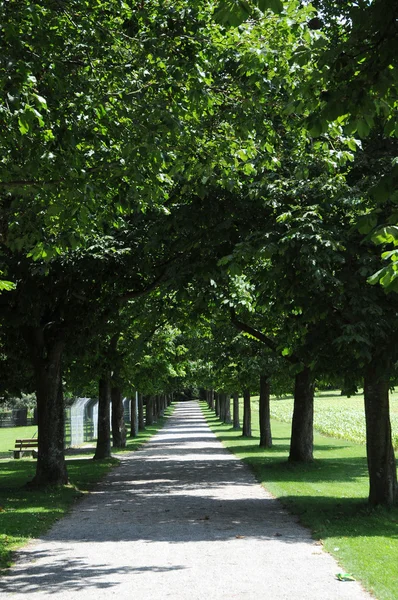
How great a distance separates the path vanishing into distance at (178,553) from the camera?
7344 mm

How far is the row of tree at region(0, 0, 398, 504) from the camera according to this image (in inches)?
283

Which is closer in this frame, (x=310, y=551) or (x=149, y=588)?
(x=149, y=588)

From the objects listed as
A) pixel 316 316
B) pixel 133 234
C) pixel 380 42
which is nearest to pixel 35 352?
pixel 133 234

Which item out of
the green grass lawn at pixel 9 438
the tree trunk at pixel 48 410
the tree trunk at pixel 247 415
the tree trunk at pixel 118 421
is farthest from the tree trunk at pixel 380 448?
the tree trunk at pixel 247 415

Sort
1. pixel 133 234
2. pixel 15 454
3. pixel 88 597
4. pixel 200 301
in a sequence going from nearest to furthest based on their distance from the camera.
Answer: pixel 88 597 < pixel 200 301 < pixel 133 234 < pixel 15 454

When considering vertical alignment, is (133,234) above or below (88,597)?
above

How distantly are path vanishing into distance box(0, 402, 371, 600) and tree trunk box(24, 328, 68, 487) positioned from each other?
4.27ft

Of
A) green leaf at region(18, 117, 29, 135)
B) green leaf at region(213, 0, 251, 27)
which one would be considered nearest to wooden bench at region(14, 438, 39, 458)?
green leaf at region(18, 117, 29, 135)

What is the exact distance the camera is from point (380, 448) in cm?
1236

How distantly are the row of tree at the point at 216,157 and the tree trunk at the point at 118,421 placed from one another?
1701 cm

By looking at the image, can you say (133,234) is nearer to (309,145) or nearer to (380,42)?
(309,145)

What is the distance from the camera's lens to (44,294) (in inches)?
634

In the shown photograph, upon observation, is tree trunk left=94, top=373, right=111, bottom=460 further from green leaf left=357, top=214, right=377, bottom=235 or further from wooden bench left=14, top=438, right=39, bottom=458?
green leaf left=357, top=214, right=377, bottom=235

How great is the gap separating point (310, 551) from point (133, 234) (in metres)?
8.51
